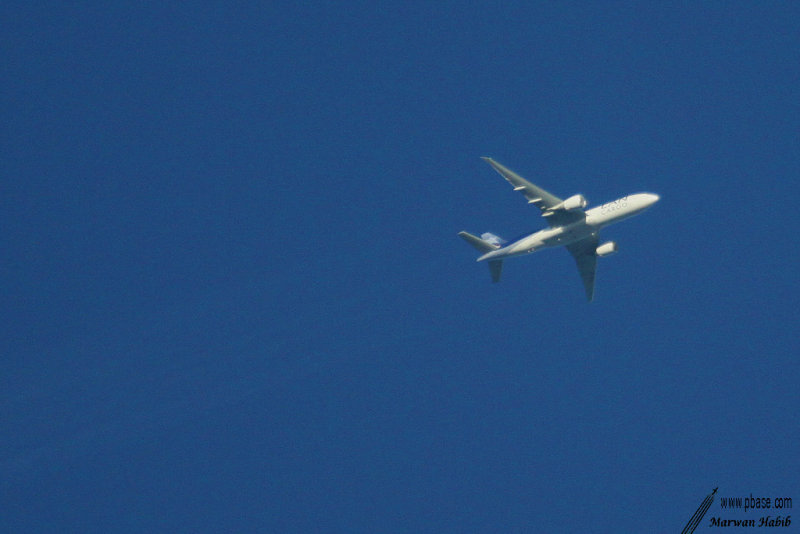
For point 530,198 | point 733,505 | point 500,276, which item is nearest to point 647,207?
point 530,198

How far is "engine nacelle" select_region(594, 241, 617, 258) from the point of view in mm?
92438

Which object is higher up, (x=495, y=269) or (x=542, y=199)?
(x=542, y=199)

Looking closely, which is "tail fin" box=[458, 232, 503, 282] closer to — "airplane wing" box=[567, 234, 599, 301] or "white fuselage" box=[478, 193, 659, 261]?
"white fuselage" box=[478, 193, 659, 261]

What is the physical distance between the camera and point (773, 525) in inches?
3145

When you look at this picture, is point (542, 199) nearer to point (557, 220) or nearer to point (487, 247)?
point (557, 220)

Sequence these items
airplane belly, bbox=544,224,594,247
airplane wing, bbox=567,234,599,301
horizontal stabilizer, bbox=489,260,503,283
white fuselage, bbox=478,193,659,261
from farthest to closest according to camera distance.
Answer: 1. airplane wing, bbox=567,234,599,301
2. horizontal stabilizer, bbox=489,260,503,283
3. airplane belly, bbox=544,224,594,247
4. white fuselage, bbox=478,193,659,261

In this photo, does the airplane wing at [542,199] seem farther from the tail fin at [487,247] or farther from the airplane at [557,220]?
the tail fin at [487,247]

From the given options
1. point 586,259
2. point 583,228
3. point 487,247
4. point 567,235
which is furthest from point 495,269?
point 586,259

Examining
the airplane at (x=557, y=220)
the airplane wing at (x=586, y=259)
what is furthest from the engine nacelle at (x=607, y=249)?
the airplane wing at (x=586, y=259)

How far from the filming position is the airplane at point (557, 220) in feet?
276

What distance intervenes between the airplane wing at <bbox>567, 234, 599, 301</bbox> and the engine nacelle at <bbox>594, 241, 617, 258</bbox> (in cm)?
378

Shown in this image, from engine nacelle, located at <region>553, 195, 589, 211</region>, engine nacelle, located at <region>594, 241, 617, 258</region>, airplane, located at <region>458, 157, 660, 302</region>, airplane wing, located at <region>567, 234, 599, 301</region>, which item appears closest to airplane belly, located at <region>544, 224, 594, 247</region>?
airplane, located at <region>458, 157, 660, 302</region>

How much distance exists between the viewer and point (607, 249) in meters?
92.5

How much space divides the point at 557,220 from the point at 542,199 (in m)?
2.65
